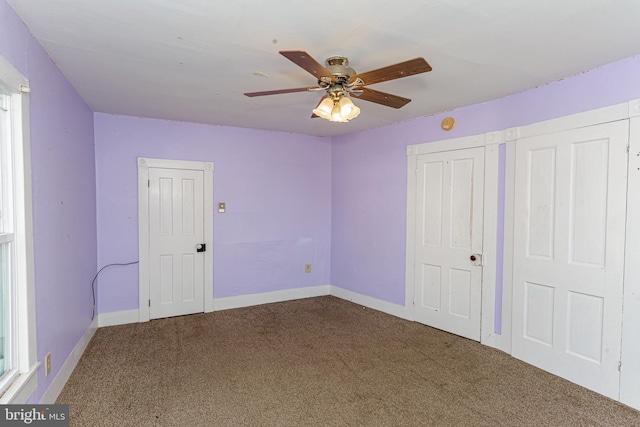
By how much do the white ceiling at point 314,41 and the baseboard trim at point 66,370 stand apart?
2.28 meters

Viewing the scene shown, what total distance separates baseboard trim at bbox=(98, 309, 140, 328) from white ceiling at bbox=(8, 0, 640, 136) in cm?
242

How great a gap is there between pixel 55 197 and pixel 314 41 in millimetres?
2110

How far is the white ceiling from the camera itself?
1795 millimetres

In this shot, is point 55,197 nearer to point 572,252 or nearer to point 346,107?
point 346,107

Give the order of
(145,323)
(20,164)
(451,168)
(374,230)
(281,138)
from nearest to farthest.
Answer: (20,164)
(451,168)
(145,323)
(374,230)
(281,138)

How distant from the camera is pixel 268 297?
15.9 ft

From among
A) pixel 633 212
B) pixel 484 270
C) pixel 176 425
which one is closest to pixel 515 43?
pixel 633 212

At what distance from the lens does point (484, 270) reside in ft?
11.1

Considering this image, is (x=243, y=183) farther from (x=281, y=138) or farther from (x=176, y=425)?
(x=176, y=425)

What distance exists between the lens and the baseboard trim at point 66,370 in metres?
2.28

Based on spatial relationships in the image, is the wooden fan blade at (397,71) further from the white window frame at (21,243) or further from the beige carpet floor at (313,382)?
the beige carpet floor at (313,382)

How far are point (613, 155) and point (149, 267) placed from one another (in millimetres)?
4635

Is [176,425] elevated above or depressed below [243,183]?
below

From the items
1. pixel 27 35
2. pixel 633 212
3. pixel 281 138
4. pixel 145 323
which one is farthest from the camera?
pixel 281 138
